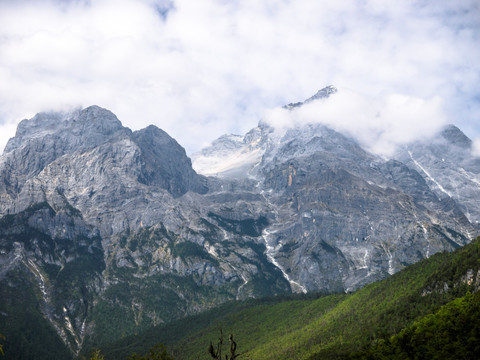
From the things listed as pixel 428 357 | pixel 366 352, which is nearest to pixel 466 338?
pixel 428 357

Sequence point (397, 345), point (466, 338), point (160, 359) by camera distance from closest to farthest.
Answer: point (160, 359) < point (466, 338) < point (397, 345)

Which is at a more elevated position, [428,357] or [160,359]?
[160,359]

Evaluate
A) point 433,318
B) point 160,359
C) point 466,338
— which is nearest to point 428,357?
point 466,338

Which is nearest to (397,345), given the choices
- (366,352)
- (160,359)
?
(366,352)

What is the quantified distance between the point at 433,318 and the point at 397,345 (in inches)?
729

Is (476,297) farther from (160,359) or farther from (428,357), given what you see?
(160,359)

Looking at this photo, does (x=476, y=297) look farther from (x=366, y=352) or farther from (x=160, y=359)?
(x=160, y=359)

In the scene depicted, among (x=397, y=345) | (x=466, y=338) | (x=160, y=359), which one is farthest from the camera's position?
(x=397, y=345)

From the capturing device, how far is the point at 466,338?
155 metres

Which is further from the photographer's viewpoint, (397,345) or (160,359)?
(397,345)

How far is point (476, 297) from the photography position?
177 m

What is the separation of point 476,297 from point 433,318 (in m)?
17.1

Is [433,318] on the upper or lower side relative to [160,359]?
lower

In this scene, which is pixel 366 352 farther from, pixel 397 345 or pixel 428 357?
pixel 428 357
